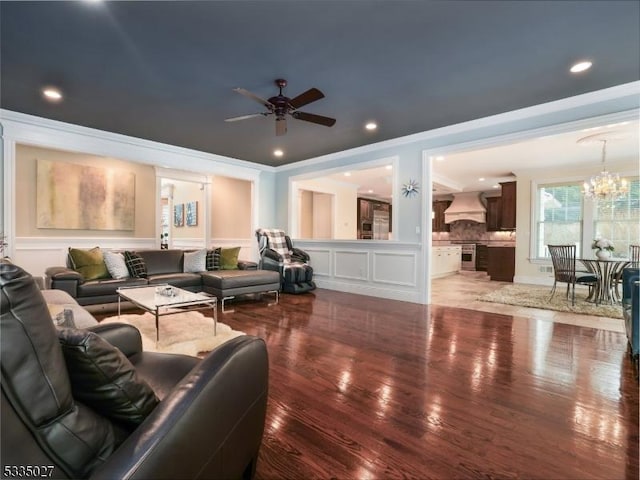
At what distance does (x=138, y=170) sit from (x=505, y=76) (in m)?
5.93

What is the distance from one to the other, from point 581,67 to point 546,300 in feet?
12.1

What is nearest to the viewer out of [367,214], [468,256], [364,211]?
[468,256]

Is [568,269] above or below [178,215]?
below

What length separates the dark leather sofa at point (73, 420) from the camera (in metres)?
0.66

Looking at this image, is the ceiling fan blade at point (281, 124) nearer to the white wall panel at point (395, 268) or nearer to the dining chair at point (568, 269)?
the white wall panel at point (395, 268)

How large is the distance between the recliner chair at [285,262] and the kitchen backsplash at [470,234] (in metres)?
6.75

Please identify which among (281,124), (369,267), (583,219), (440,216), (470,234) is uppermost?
(281,124)

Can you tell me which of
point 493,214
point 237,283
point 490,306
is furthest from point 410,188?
point 493,214

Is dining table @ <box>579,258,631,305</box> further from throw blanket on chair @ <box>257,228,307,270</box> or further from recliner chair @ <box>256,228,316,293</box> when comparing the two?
throw blanket on chair @ <box>257,228,307,270</box>

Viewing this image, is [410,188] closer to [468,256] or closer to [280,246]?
[280,246]

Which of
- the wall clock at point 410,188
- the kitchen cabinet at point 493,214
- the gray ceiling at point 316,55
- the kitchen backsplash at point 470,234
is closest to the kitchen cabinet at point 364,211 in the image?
the kitchen backsplash at point 470,234

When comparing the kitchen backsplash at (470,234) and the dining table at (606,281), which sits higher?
the kitchen backsplash at (470,234)

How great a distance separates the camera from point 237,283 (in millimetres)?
4551

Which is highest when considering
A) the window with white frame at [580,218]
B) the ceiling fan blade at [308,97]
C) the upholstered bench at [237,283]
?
the ceiling fan blade at [308,97]
